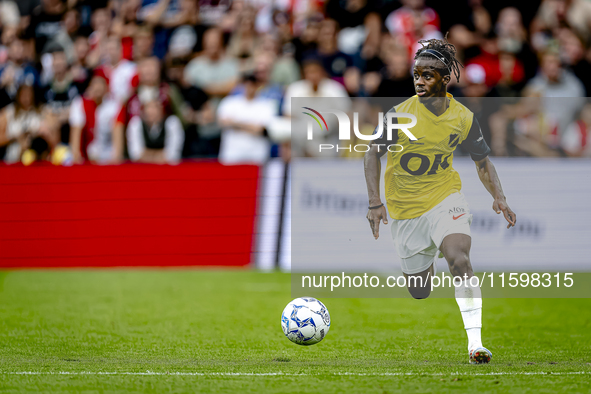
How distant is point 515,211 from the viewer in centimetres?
1014

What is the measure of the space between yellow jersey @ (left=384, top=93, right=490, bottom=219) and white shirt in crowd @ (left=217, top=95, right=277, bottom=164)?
607 centimetres

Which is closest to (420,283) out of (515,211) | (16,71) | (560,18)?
(515,211)

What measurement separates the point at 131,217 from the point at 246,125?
2303mm

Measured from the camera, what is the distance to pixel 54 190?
1228 cm

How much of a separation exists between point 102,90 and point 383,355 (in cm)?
924

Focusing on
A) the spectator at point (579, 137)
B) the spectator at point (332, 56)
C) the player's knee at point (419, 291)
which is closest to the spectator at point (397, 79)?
the spectator at point (332, 56)

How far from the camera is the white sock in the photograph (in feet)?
19.1

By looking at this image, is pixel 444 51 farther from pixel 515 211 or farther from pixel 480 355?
pixel 515 211

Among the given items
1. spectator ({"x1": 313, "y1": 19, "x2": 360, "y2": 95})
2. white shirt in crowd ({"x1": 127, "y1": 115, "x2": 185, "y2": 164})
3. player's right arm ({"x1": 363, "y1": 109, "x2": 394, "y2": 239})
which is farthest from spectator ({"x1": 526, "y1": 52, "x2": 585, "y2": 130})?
player's right arm ({"x1": 363, "y1": 109, "x2": 394, "y2": 239})

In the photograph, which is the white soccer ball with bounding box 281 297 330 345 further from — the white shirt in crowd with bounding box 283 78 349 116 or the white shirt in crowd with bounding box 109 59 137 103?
the white shirt in crowd with bounding box 109 59 137 103

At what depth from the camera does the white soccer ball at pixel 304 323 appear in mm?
6188

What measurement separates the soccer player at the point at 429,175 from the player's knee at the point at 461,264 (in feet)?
0.08

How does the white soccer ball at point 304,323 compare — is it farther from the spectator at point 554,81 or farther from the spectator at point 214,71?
the spectator at point 214,71

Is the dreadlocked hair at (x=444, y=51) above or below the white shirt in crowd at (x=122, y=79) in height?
below
